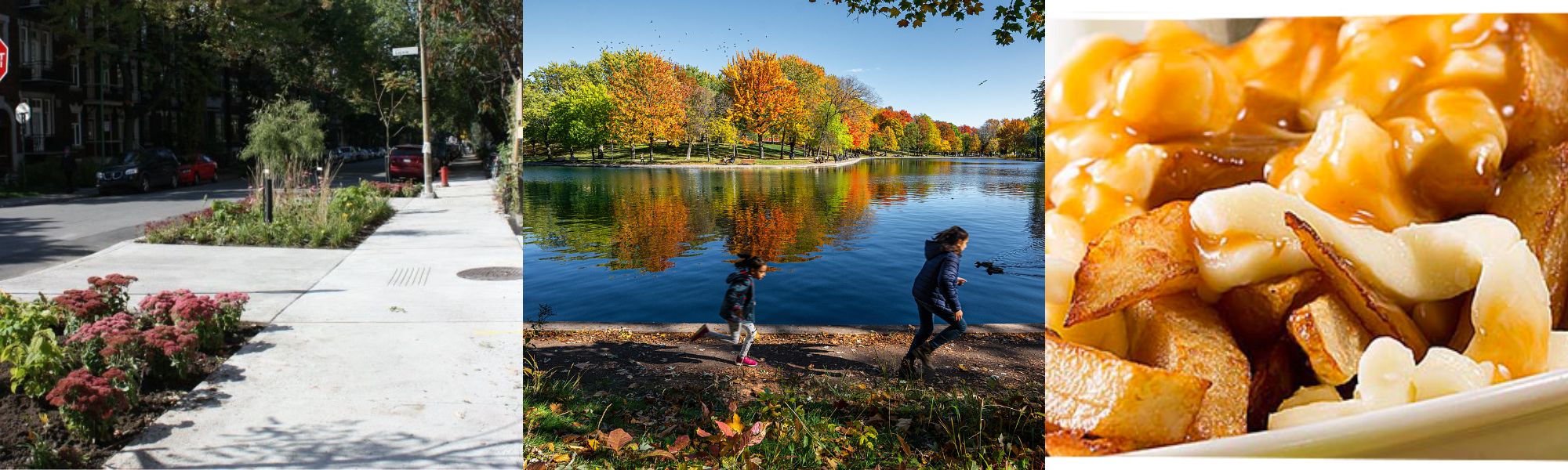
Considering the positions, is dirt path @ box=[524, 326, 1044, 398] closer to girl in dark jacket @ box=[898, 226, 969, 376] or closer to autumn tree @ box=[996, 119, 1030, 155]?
girl in dark jacket @ box=[898, 226, 969, 376]

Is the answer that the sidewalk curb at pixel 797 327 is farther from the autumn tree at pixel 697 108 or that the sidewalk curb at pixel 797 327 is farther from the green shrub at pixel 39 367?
the green shrub at pixel 39 367

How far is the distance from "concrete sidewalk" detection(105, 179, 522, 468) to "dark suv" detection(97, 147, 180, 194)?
21.4ft

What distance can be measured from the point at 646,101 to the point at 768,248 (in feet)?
2.38

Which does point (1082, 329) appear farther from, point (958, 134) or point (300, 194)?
point (300, 194)

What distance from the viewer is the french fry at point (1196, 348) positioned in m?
2.59

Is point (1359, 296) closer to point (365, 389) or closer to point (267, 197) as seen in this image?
point (365, 389)

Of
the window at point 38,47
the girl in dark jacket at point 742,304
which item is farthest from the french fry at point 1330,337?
the window at point 38,47

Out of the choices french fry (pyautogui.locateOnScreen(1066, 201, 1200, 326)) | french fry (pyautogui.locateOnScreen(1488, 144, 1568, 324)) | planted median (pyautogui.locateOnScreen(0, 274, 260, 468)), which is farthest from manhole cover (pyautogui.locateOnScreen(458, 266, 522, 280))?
french fry (pyautogui.locateOnScreen(1488, 144, 1568, 324))

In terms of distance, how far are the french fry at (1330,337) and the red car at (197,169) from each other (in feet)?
47.9

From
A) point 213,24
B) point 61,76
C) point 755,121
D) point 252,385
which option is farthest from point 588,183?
point 61,76

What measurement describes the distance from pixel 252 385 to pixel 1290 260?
4164mm

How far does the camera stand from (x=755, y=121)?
132 inches

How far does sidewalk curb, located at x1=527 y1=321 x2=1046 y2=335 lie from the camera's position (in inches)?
125

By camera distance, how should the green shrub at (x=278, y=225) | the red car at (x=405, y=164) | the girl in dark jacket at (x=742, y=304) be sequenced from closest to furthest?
the girl in dark jacket at (x=742, y=304) → the green shrub at (x=278, y=225) → the red car at (x=405, y=164)
